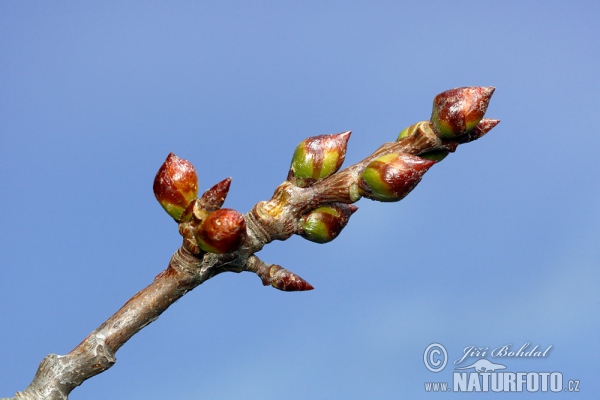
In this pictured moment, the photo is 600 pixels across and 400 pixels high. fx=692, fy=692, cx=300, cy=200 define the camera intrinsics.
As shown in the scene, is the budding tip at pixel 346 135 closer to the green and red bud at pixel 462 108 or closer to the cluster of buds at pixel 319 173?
the cluster of buds at pixel 319 173

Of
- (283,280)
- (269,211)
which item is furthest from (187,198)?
(283,280)

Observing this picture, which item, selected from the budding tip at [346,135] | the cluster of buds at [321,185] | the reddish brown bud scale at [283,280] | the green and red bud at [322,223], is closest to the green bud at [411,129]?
the cluster of buds at [321,185]

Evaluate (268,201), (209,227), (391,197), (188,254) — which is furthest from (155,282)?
(391,197)

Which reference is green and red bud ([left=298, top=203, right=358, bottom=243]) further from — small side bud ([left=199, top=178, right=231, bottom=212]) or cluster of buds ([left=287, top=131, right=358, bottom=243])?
small side bud ([left=199, top=178, right=231, bottom=212])

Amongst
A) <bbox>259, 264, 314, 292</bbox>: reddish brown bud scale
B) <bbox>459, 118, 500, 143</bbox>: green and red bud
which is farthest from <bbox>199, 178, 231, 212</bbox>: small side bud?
<bbox>459, 118, 500, 143</bbox>: green and red bud

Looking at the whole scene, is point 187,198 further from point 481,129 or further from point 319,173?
point 481,129

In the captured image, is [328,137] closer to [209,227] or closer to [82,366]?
[209,227]
